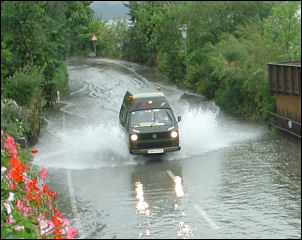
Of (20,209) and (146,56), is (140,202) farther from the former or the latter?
(146,56)

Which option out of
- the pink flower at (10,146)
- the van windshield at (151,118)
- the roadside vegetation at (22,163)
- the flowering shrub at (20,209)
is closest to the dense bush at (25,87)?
the roadside vegetation at (22,163)

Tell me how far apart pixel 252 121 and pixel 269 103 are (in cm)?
249

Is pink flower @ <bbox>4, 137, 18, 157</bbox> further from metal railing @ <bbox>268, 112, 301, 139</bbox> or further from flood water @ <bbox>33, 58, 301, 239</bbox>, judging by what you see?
metal railing @ <bbox>268, 112, 301, 139</bbox>

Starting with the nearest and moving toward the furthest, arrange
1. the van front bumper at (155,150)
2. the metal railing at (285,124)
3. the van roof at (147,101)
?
the van front bumper at (155,150)
the van roof at (147,101)
the metal railing at (285,124)

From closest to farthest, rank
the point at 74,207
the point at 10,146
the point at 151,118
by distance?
1. the point at 10,146
2. the point at 74,207
3. the point at 151,118

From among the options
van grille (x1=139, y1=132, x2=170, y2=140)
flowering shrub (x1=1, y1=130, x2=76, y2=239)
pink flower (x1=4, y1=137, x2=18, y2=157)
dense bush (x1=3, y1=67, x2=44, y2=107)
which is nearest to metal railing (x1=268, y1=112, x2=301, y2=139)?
van grille (x1=139, y1=132, x2=170, y2=140)

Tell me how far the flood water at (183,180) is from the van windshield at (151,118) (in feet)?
3.65

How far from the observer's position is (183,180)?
57.9 ft

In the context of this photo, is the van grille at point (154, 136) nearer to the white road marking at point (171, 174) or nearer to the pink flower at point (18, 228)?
the white road marking at point (171, 174)

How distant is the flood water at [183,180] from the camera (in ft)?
42.4

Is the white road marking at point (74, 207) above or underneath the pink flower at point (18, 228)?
underneath

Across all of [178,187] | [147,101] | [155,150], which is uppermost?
[147,101]

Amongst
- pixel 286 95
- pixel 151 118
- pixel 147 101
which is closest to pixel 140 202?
pixel 151 118

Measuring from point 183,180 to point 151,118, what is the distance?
4.19 m
